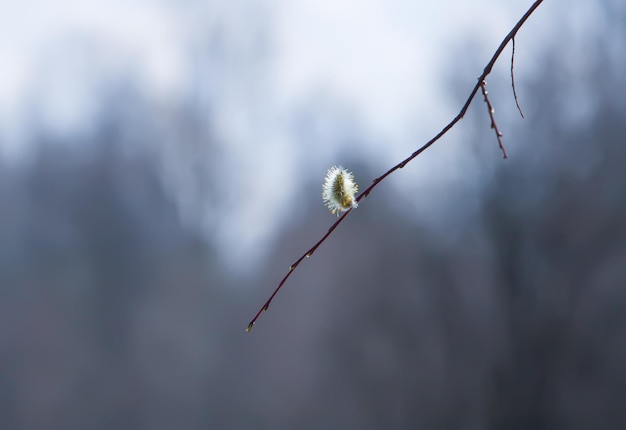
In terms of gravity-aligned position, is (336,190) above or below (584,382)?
above

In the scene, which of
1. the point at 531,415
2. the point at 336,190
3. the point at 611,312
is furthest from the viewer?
the point at 531,415

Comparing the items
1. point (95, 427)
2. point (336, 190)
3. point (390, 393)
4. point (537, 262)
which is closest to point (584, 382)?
point (537, 262)

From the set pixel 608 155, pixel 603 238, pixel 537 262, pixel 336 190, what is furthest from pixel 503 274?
pixel 336 190

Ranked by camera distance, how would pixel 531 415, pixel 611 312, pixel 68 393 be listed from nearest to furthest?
pixel 611 312 → pixel 531 415 → pixel 68 393

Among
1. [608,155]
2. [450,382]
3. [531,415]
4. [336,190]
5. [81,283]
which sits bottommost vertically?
[531,415]

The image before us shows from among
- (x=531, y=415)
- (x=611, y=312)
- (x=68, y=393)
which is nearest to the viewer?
(x=611, y=312)

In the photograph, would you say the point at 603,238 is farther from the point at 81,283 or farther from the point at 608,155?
Result: the point at 81,283

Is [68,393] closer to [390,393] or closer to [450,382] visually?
[390,393]

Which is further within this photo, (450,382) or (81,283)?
(81,283)

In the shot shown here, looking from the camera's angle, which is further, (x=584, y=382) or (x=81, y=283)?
(x=81, y=283)
